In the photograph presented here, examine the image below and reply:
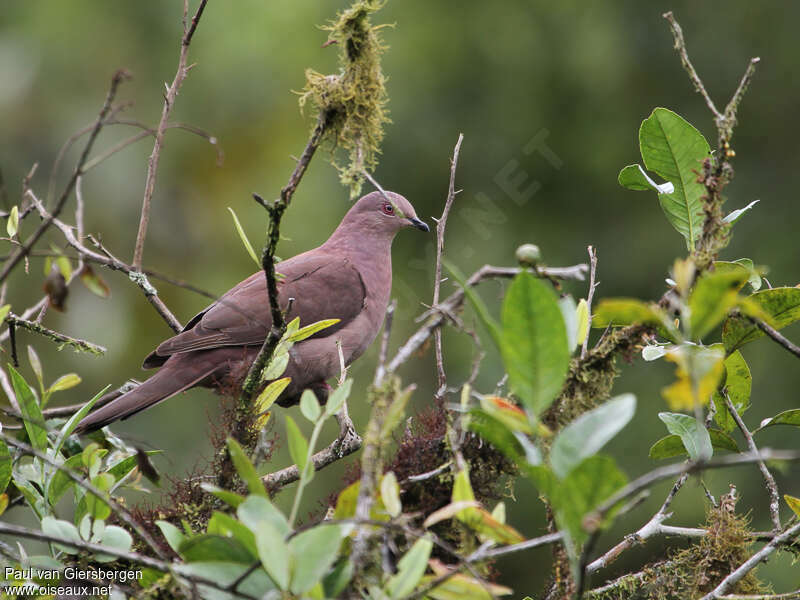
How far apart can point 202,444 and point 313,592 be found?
6.35 m

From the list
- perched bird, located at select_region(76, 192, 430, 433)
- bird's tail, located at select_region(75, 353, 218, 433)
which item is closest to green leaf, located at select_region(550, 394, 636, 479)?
bird's tail, located at select_region(75, 353, 218, 433)

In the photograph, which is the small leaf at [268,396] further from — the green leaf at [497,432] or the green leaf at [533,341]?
the green leaf at [533,341]

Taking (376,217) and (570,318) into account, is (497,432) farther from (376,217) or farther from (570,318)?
(376,217)

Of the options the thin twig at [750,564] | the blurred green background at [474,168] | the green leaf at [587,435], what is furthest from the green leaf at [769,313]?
the blurred green background at [474,168]

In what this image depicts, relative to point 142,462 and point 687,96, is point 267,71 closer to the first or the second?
point 687,96

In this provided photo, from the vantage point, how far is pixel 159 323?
804cm

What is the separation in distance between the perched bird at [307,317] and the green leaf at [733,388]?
1.79m

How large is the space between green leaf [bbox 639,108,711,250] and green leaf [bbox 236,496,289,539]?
1.29m

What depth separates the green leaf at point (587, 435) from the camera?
1361 mm

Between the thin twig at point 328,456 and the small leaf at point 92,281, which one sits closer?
the small leaf at point 92,281

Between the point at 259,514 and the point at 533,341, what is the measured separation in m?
0.56

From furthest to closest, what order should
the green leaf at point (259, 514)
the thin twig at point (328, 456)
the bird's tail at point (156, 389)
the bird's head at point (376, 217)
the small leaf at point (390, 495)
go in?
1. the bird's head at point (376, 217)
2. the bird's tail at point (156, 389)
3. the thin twig at point (328, 456)
4. the small leaf at point (390, 495)
5. the green leaf at point (259, 514)

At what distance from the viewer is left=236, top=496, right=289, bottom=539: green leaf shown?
1.44 metres

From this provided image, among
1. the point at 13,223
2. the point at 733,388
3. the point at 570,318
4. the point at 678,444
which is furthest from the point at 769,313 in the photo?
the point at 13,223
